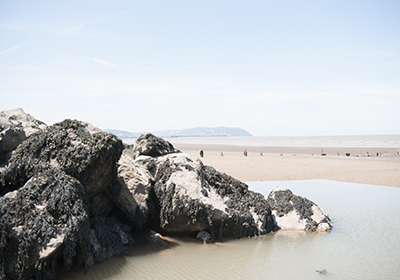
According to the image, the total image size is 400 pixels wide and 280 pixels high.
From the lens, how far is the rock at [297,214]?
801 cm

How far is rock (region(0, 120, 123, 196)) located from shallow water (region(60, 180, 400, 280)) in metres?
1.67

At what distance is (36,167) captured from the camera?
18.3 ft

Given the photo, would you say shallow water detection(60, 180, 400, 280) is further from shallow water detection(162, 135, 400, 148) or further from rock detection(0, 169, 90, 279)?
shallow water detection(162, 135, 400, 148)

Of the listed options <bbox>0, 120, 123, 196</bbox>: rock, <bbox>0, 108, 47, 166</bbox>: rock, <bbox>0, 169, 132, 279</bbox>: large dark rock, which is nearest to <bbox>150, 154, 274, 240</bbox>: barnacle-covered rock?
<bbox>0, 120, 123, 196</bbox>: rock

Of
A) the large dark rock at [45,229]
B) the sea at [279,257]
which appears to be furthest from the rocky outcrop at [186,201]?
the large dark rock at [45,229]

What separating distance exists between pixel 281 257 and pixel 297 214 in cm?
255

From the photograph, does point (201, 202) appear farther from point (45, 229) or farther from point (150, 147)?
point (45, 229)

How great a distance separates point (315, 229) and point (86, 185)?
5858 millimetres

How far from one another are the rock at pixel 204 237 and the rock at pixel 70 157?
2402 millimetres

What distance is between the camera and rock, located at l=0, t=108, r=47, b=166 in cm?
651

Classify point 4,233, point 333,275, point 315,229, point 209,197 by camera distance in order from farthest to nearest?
point 315,229 < point 209,197 < point 333,275 < point 4,233

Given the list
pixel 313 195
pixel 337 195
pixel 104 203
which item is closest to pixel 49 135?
pixel 104 203

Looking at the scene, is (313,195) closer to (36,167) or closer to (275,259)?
(275,259)

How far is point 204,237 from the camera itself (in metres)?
6.79
